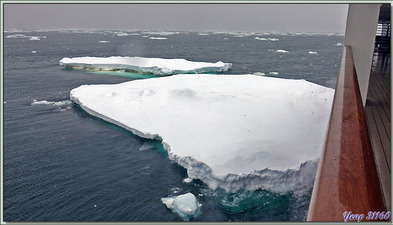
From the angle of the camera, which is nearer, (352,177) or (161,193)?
(352,177)

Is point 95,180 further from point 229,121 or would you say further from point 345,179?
point 345,179

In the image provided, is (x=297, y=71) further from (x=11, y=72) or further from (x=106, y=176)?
(x=11, y=72)

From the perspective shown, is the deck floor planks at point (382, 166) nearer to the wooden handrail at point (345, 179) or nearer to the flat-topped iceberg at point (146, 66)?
the wooden handrail at point (345, 179)

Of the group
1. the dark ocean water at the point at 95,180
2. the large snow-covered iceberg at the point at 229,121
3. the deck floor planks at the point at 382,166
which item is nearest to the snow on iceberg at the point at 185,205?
the dark ocean water at the point at 95,180

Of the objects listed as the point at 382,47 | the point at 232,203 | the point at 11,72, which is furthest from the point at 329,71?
the point at 11,72

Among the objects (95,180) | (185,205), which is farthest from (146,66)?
(185,205)

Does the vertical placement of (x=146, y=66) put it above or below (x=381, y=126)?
below
